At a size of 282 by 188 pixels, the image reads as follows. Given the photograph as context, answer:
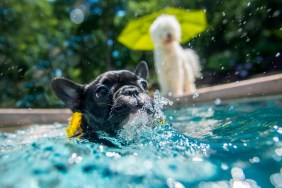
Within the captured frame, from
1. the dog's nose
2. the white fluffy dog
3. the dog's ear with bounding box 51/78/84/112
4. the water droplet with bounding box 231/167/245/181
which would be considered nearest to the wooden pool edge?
the white fluffy dog

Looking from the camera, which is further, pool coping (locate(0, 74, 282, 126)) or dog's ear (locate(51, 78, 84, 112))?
pool coping (locate(0, 74, 282, 126))

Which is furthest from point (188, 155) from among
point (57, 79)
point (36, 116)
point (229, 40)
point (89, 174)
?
point (229, 40)

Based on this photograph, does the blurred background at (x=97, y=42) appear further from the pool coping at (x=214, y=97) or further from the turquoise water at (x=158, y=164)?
the turquoise water at (x=158, y=164)

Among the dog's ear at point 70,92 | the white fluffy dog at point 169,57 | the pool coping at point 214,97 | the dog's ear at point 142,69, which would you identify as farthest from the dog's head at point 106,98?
the white fluffy dog at point 169,57

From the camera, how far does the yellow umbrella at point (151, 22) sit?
33.6 ft

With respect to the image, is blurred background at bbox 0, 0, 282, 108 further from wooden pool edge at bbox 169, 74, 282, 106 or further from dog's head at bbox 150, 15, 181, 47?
wooden pool edge at bbox 169, 74, 282, 106

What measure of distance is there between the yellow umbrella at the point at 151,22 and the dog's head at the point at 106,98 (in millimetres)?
6837

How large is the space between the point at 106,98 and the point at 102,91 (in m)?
0.11

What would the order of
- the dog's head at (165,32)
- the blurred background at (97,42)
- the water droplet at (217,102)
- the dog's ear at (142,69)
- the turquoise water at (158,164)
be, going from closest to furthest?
the turquoise water at (158,164) → the dog's ear at (142,69) → the water droplet at (217,102) → the dog's head at (165,32) → the blurred background at (97,42)

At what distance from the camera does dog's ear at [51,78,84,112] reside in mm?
3707

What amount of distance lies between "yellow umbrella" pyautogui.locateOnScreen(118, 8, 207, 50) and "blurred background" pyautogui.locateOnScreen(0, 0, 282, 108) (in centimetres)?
384

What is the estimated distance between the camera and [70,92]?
379cm

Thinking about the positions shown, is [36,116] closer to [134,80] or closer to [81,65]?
[134,80]

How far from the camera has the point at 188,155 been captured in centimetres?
236
